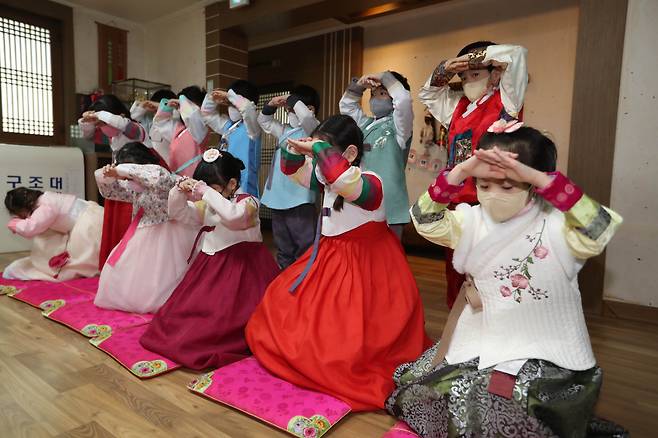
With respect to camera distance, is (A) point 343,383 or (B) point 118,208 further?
(B) point 118,208

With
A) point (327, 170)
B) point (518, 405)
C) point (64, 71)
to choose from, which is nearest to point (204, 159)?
point (327, 170)

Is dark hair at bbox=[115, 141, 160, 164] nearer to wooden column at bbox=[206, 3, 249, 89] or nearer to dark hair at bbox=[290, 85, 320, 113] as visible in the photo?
dark hair at bbox=[290, 85, 320, 113]

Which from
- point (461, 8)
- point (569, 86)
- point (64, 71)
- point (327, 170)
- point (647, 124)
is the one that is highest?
point (461, 8)

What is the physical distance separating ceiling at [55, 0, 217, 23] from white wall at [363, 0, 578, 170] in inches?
87.5

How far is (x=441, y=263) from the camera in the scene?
469 centimetres

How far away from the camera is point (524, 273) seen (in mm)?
1332

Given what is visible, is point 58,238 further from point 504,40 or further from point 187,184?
point 504,40

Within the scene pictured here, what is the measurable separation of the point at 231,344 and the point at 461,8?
432 centimetres

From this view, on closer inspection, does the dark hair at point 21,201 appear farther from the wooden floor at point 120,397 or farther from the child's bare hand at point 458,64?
the child's bare hand at point 458,64

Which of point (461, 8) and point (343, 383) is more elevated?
point (461, 8)

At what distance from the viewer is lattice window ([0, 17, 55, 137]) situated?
17.2 ft

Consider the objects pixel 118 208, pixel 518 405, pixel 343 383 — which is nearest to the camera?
pixel 518 405

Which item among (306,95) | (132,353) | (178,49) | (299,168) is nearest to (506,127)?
(299,168)

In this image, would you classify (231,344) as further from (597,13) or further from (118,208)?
(597,13)
